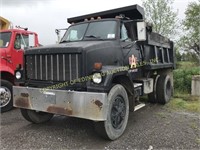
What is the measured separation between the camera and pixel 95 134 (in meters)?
5.08

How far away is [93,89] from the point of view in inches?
171

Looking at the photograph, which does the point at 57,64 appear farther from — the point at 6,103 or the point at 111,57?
the point at 6,103

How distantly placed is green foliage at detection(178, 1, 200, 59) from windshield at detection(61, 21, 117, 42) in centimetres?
1778

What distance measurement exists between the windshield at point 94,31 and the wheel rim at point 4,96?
7.57 ft

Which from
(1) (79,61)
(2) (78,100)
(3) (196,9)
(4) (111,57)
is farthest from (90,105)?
(3) (196,9)

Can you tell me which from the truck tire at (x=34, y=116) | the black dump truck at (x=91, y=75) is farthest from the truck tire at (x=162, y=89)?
the truck tire at (x=34, y=116)

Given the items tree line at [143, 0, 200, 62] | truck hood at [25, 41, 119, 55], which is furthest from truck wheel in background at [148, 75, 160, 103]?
tree line at [143, 0, 200, 62]

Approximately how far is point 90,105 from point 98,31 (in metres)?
2.17

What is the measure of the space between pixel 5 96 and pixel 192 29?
20437 mm

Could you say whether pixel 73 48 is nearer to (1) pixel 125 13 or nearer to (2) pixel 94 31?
(2) pixel 94 31

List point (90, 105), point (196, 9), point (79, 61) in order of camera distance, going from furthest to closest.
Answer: point (196, 9) → point (79, 61) → point (90, 105)

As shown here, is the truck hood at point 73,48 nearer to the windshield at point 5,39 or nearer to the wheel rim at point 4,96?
the wheel rim at point 4,96

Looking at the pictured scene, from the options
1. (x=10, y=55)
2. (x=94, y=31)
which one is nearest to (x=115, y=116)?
(x=94, y=31)

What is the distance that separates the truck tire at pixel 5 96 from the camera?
6871 mm
